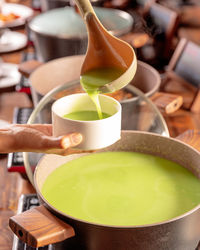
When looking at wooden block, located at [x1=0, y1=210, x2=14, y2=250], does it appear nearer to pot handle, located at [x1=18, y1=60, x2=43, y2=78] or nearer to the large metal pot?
pot handle, located at [x1=18, y1=60, x2=43, y2=78]

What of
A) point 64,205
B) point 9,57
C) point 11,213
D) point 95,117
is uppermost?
point 95,117

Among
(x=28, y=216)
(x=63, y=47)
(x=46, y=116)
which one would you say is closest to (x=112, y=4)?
(x=63, y=47)

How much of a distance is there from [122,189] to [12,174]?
1.84 feet

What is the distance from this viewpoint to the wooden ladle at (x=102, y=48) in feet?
3.68

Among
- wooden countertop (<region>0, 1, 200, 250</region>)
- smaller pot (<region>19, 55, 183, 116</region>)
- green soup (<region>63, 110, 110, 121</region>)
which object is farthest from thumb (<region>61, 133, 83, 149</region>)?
smaller pot (<region>19, 55, 183, 116</region>)

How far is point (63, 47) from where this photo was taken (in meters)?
2.15

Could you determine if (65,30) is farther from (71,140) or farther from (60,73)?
(71,140)

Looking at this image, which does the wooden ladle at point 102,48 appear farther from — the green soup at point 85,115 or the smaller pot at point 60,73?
the smaller pot at point 60,73

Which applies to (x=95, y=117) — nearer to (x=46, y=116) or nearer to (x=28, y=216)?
(x=28, y=216)

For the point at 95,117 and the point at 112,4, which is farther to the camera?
the point at 112,4

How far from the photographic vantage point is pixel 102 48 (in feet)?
3.76

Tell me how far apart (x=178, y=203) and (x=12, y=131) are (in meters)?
0.48

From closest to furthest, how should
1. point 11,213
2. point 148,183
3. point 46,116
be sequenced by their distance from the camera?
1. point 148,183
2. point 11,213
3. point 46,116

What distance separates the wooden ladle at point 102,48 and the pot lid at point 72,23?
99 centimetres
